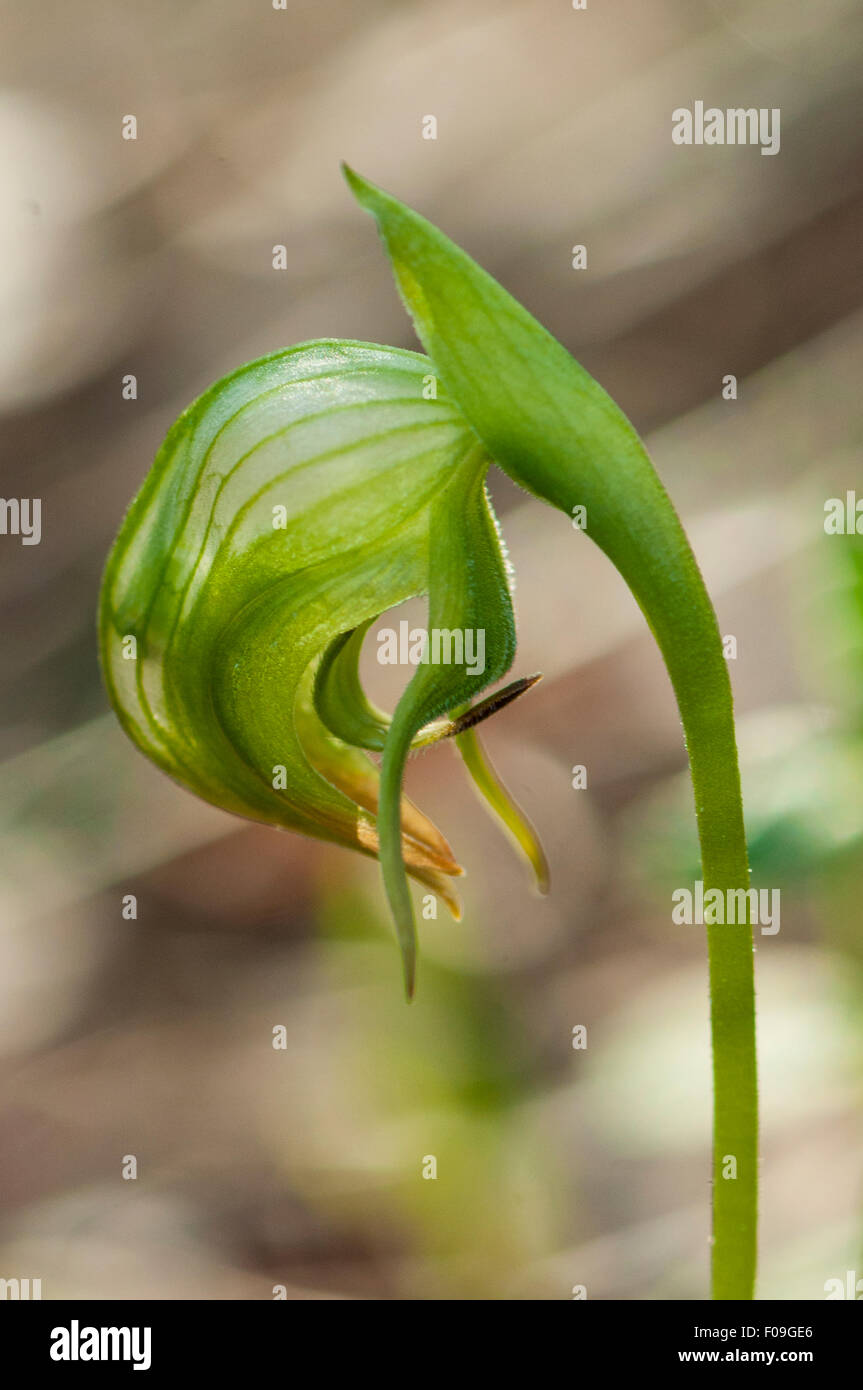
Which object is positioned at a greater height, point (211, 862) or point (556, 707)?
point (556, 707)

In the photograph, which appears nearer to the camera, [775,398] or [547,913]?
[547,913]

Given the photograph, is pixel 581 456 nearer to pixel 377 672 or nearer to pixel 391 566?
pixel 391 566

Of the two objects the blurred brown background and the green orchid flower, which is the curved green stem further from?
the blurred brown background

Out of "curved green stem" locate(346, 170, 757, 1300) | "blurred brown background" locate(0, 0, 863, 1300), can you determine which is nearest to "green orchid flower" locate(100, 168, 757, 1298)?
"curved green stem" locate(346, 170, 757, 1300)

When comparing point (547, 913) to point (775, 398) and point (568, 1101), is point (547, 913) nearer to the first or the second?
point (568, 1101)

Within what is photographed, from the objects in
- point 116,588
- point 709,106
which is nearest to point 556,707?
point 709,106

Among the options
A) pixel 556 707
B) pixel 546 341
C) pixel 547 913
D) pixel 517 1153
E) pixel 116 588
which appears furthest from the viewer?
pixel 556 707

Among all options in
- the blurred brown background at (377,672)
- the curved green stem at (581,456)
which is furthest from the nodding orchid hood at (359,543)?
the blurred brown background at (377,672)
